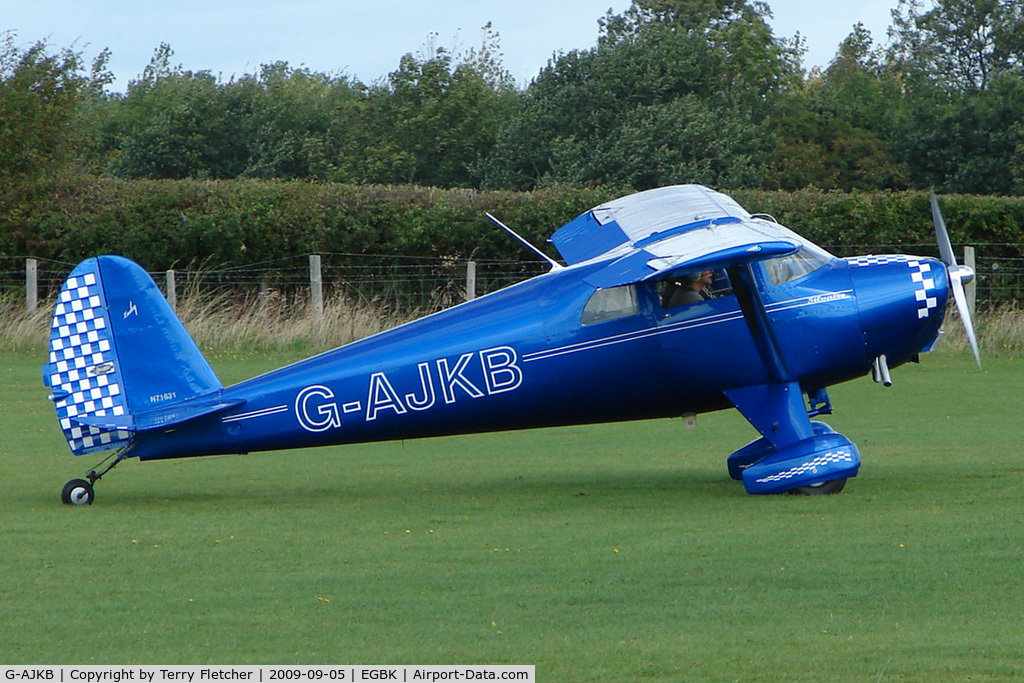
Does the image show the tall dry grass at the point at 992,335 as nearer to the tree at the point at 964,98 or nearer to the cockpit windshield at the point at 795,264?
the cockpit windshield at the point at 795,264

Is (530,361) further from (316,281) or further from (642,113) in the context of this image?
(642,113)

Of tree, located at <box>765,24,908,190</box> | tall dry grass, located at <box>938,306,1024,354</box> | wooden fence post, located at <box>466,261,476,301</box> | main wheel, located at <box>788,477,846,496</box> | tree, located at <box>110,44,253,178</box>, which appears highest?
tree, located at <box>110,44,253,178</box>

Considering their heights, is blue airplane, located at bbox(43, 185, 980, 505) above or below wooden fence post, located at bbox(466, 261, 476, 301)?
below

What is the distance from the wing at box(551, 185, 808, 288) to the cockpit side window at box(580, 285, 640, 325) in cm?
33

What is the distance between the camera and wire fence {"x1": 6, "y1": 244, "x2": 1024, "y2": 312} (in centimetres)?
2766

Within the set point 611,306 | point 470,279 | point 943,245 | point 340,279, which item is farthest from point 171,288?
point 943,245

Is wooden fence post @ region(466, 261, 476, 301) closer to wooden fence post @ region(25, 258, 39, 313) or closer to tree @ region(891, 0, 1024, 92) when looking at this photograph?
wooden fence post @ region(25, 258, 39, 313)

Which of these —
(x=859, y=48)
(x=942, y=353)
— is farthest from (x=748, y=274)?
(x=859, y=48)

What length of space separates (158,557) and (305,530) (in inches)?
53.5

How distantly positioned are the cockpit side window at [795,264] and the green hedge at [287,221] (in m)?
16.7

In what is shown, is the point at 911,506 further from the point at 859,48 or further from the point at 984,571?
the point at 859,48

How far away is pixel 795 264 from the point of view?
11.5m

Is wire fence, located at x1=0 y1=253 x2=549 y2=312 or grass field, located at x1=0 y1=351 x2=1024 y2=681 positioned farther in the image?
wire fence, located at x1=0 y1=253 x2=549 y2=312

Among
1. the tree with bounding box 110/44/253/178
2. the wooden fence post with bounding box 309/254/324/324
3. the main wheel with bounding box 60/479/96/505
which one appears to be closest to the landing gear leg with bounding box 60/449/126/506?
the main wheel with bounding box 60/479/96/505
